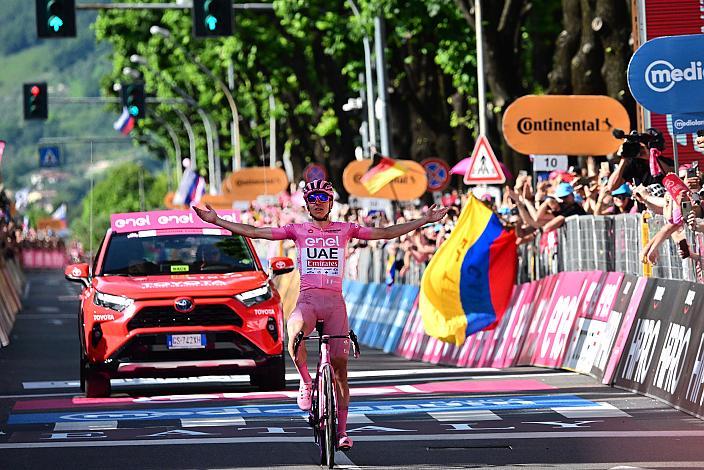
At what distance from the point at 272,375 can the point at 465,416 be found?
3641 mm

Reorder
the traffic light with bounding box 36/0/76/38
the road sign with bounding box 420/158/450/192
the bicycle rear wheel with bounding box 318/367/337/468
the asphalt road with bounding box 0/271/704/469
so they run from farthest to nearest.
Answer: the road sign with bounding box 420/158/450/192 < the traffic light with bounding box 36/0/76/38 < the asphalt road with bounding box 0/271/704/469 < the bicycle rear wheel with bounding box 318/367/337/468

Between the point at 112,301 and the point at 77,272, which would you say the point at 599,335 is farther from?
the point at 77,272

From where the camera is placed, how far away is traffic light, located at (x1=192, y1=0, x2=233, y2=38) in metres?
31.0

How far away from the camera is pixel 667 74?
54.4 feet

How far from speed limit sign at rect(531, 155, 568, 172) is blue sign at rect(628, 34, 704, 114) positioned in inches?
336

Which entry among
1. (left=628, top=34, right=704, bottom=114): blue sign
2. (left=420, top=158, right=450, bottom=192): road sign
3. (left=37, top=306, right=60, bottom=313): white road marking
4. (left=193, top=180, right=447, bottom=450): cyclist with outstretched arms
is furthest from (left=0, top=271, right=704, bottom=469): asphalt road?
(left=37, top=306, right=60, bottom=313): white road marking

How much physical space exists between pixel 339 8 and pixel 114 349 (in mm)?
28387

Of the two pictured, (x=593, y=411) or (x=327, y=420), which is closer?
(x=327, y=420)

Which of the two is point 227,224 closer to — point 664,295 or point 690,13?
point 664,295

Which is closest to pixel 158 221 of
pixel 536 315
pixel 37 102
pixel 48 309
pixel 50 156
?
pixel 536 315

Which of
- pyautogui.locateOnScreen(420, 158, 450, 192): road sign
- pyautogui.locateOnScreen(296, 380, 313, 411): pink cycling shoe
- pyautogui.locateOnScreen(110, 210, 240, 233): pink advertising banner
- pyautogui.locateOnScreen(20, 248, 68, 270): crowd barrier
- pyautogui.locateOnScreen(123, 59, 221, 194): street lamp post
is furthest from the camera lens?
pyautogui.locateOnScreen(20, 248, 68, 270): crowd barrier

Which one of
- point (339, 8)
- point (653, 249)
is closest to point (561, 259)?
point (653, 249)

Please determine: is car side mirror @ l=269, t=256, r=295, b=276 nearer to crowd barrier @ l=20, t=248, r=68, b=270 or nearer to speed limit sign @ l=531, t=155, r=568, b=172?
speed limit sign @ l=531, t=155, r=568, b=172

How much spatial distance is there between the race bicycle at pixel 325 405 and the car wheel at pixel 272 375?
598cm
